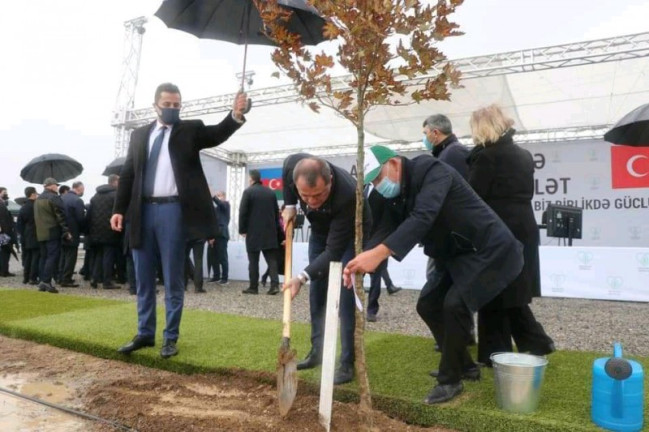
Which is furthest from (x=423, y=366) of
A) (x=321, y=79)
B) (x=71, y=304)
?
(x=71, y=304)

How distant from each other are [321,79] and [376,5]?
442 millimetres

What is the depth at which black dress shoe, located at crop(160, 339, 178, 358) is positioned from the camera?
3.74 m

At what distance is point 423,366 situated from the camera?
11.5ft

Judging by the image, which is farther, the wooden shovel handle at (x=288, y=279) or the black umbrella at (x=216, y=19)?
the black umbrella at (x=216, y=19)

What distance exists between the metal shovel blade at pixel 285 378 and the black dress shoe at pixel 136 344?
1.67 metres

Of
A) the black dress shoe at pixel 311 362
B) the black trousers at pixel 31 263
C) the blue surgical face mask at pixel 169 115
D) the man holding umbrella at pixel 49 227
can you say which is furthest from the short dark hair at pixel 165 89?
the black trousers at pixel 31 263

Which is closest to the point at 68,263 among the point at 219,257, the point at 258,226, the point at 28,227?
the point at 28,227

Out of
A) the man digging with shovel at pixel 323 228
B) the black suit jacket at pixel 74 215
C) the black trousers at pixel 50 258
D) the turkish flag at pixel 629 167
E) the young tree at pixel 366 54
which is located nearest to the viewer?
the young tree at pixel 366 54

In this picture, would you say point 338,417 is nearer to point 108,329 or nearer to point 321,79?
point 321,79

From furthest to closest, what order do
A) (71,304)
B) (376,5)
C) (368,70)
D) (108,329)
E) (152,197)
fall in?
(71,304), (108,329), (152,197), (368,70), (376,5)

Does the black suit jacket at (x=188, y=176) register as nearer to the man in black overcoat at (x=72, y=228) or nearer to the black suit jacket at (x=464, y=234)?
the black suit jacket at (x=464, y=234)

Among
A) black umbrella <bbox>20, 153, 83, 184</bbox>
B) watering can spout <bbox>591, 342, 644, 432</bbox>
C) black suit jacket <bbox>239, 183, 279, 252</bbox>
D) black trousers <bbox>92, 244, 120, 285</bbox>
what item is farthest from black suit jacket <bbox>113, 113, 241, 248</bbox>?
black umbrella <bbox>20, 153, 83, 184</bbox>

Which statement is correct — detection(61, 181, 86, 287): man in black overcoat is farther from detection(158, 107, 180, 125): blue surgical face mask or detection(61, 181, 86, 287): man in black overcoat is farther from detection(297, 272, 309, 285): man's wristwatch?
detection(297, 272, 309, 285): man's wristwatch

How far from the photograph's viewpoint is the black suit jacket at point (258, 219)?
7875mm
